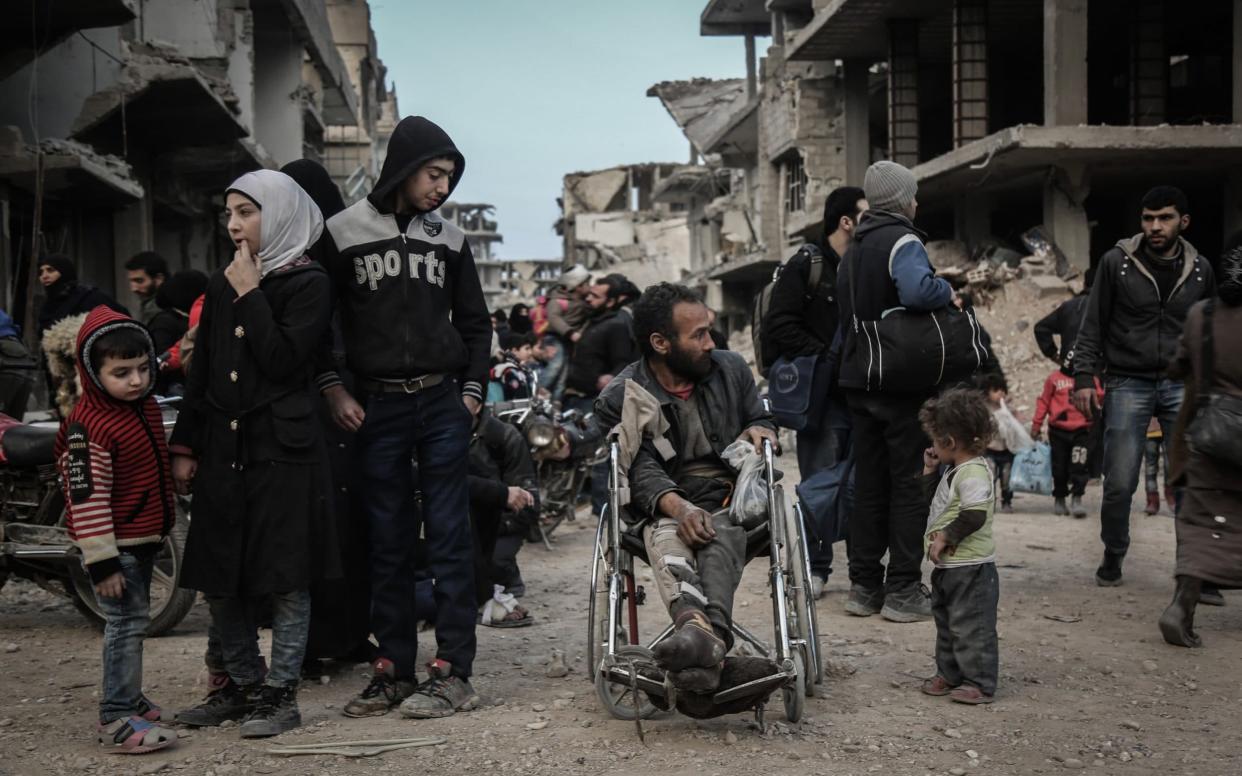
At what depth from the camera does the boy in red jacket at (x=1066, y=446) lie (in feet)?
32.6

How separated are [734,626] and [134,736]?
6.56 feet

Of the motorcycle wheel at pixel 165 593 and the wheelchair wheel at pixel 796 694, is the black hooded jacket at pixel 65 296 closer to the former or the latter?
the motorcycle wheel at pixel 165 593

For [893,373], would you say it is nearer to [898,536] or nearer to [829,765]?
[898,536]

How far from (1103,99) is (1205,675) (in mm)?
20764

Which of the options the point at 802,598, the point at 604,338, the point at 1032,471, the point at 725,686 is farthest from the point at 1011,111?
the point at 725,686

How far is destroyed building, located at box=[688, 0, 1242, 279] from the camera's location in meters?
17.1

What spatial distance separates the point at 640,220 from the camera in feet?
182

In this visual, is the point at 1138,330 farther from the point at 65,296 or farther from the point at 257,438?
the point at 65,296

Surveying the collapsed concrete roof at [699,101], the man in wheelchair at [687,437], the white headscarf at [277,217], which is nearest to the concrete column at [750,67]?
the collapsed concrete roof at [699,101]

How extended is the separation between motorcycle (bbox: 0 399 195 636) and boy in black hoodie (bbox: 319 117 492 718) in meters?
1.74

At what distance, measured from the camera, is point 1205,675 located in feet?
15.5

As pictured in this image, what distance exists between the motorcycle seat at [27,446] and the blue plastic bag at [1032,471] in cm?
776

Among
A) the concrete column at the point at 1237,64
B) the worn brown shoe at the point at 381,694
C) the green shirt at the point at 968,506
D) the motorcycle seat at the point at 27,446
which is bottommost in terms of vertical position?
the worn brown shoe at the point at 381,694

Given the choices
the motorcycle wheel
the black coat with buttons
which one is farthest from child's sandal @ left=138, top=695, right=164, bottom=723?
the motorcycle wheel
